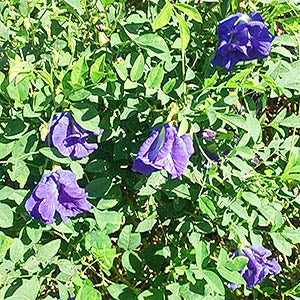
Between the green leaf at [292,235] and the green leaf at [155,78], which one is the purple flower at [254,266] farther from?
the green leaf at [155,78]

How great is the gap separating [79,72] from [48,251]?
1.38ft

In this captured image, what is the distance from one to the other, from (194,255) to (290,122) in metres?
0.41

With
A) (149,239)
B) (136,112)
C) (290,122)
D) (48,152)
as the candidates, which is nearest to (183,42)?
(136,112)

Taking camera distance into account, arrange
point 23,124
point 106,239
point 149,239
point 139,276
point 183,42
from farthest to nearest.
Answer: point 149,239 < point 139,276 < point 106,239 < point 23,124 < point 183,42

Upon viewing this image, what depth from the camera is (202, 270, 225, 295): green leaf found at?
1.13 m

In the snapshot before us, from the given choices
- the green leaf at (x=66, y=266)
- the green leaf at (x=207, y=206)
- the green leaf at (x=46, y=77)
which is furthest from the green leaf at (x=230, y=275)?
the green leaf at (x=46, y=77)

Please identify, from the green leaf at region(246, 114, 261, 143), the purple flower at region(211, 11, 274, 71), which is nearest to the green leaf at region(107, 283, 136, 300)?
the green leaf at region(246, 114, 261, 143)

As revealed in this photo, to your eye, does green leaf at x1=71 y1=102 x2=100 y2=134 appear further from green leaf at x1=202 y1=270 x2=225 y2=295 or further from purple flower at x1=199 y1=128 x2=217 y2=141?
green leaf at x1=202 y1=270 x2=225 y2=295

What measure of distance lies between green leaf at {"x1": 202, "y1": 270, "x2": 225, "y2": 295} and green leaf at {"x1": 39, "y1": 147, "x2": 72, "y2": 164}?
1.30 ft

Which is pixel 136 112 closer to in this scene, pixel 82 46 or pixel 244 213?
pixel 82 46

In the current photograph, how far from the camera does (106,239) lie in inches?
49.0

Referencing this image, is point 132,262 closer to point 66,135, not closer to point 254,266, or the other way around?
point 254,266

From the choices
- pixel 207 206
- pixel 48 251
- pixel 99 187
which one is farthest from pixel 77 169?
pixel 207 206

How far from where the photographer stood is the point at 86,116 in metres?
1.06
